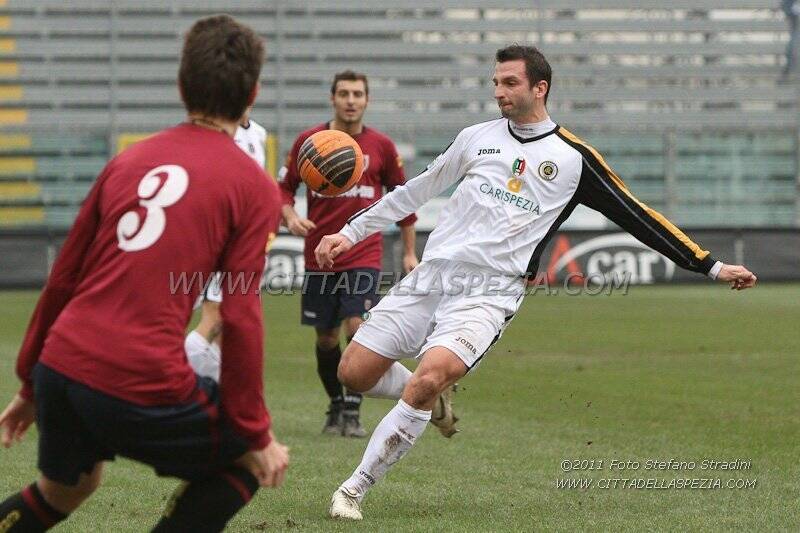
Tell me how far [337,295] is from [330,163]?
6.47 ft

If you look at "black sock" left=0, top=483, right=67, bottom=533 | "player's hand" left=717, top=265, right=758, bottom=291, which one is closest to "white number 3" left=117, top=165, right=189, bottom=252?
"black sock" left=0, top=483, right=67, bottom=533

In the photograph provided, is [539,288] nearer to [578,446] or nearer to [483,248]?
[578,446]

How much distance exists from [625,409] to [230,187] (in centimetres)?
680

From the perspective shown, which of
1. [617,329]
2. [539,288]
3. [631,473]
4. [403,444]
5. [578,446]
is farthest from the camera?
[539,288]

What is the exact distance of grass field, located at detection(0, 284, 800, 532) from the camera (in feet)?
20.3

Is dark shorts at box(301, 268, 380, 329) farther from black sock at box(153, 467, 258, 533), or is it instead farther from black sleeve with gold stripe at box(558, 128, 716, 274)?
black sock at box(153, 467, 258, 533)

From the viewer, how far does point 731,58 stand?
109 feet

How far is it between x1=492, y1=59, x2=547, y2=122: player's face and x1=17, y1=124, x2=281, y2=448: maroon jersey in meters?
3.12

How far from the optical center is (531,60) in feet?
22.6

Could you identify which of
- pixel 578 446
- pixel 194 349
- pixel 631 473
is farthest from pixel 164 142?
pixel 578 446

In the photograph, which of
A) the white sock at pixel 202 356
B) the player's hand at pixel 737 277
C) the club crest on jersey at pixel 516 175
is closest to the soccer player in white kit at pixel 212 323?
the white sock at pixel 202 356

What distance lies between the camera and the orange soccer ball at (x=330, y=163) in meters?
7.91

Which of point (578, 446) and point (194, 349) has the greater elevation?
point (194, 349)

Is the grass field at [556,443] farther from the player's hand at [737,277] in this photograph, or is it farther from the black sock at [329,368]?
the player's hand at [737,277]
